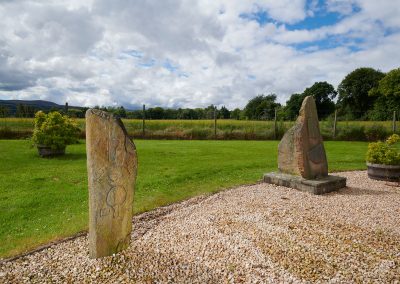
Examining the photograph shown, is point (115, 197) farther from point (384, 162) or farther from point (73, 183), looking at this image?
point (384, 162)

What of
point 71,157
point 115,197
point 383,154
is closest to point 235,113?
point 71,157

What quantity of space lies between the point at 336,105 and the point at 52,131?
4951 centimetres

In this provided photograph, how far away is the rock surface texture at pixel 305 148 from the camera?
289 inches

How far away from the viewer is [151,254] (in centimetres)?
386

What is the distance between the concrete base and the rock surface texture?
8.2 inches

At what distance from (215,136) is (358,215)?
16.0m

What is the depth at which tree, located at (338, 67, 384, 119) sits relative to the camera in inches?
1816

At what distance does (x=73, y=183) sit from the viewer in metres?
7.61

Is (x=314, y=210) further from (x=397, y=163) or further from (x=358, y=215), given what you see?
(x=397, y=163)

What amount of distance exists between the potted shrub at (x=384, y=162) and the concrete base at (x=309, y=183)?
1616 mm

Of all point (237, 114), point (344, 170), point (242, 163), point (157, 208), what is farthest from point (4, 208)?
point (237, 114)

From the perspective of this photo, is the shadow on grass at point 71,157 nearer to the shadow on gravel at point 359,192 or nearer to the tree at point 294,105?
the shadow on gravel at point 359,192

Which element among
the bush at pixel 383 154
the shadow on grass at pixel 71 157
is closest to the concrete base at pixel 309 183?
the bush at pixel 383 154

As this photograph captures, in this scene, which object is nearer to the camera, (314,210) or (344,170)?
(314,210)
